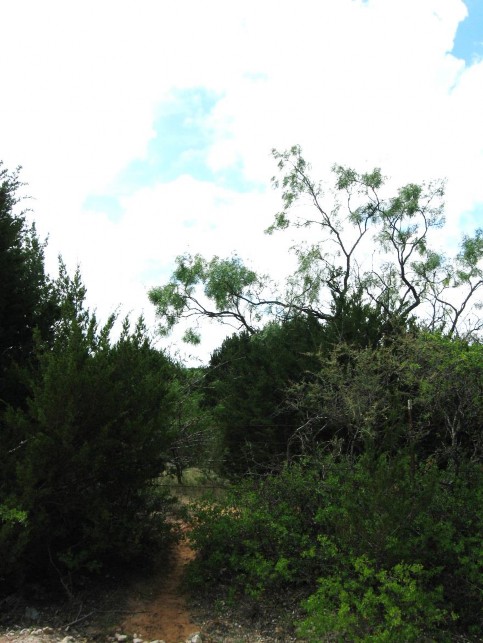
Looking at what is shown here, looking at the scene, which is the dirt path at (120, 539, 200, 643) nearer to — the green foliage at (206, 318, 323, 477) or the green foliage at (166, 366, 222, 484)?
the green foliage at (166, 366, 222, 484)

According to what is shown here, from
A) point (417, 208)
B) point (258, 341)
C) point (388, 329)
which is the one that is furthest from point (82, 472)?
point (417, 208)

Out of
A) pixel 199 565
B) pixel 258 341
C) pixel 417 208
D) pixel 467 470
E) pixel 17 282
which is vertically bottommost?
pixel 199 565

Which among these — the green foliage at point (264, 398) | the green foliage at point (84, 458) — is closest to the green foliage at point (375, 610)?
the green foliage at point (84, 458)

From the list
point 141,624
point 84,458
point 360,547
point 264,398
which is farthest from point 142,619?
point 264,398

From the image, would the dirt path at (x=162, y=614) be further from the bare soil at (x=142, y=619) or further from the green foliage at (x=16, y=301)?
the green foliage at (x=16, y=301)

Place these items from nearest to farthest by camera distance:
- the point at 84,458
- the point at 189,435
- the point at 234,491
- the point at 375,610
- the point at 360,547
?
the point at 375,610
the point at 360,547
the point at 84,458
the point at 234,491
the point at 189,435

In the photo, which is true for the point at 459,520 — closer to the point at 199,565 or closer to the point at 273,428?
the point at 199,565

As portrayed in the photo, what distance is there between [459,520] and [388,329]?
6.62m

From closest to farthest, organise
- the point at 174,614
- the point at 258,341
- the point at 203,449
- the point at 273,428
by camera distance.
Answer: the point at 174,614, the point at 203,449, the point at 273,428, the point at 258,341

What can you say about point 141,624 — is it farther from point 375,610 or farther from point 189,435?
point 189,435

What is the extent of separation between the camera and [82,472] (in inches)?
222

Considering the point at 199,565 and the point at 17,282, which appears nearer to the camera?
the point at 199,565

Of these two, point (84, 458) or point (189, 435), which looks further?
point (189, 435)

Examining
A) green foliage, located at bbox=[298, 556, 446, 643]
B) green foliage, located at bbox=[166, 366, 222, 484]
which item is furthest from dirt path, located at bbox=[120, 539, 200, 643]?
green foliage, located at bbox=[166, 366, 222, 484]
